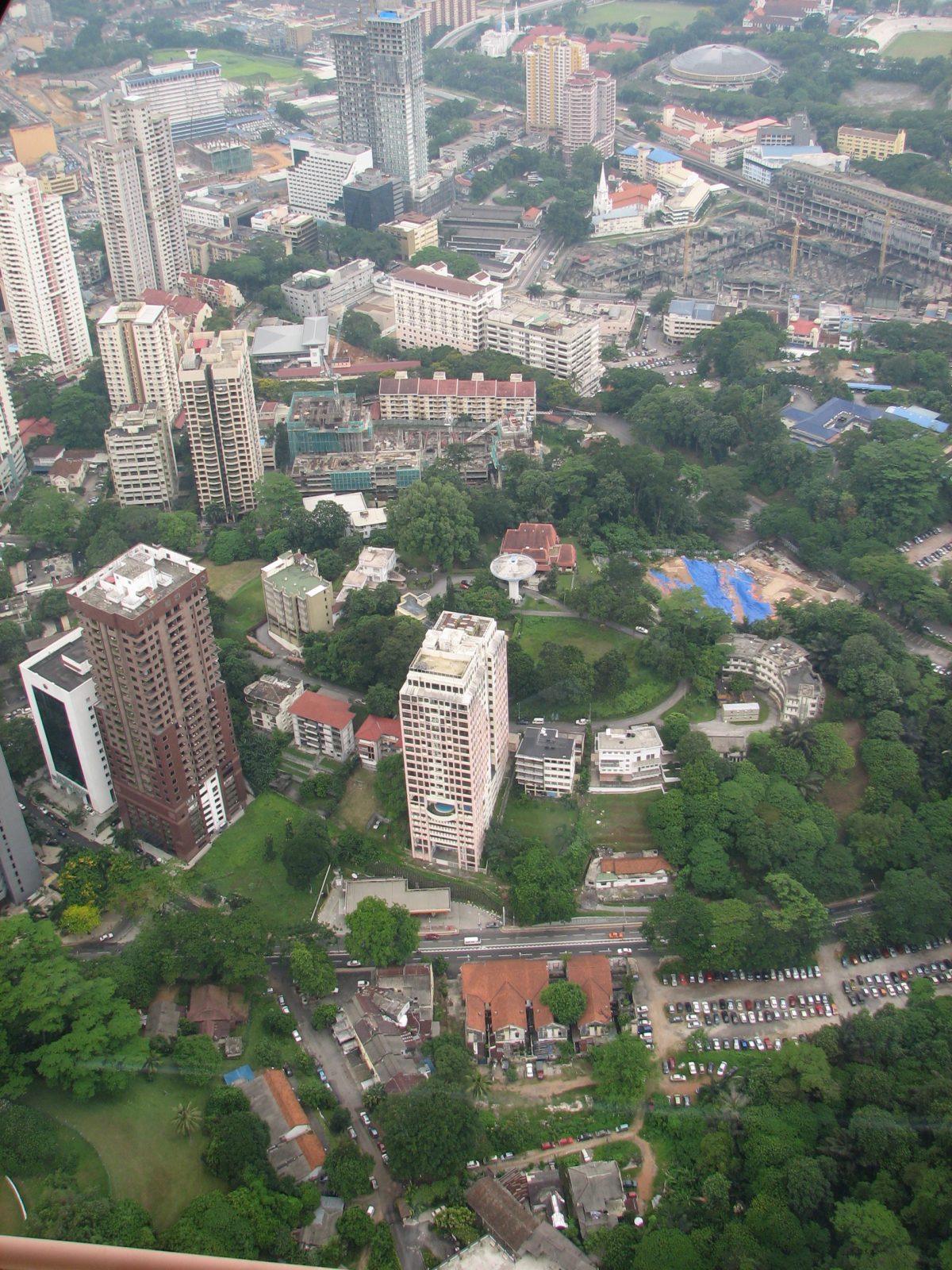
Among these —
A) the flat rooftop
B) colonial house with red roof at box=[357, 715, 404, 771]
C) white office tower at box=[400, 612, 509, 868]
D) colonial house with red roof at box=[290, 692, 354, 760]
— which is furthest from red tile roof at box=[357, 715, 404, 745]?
the flat rooftop

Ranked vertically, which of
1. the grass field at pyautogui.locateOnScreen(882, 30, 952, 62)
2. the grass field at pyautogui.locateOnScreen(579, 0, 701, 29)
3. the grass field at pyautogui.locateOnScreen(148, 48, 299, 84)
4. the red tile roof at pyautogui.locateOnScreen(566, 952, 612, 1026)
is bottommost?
the red tile roof at pyautogui.locateOnScreen(566, 952, 612, 1026)

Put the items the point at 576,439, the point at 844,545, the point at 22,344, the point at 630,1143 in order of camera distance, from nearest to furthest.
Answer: the point at 630,1143 → the point at 844,545 → the point at 576,439 → the point at 22,344

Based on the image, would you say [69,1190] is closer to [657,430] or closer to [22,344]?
[657,430]

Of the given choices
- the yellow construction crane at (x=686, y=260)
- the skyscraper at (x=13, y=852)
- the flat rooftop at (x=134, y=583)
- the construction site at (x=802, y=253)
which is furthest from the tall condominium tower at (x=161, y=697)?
the yellow construction crane at (x=686, y=260)

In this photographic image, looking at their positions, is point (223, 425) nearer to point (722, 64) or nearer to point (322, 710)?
point (322, 710)

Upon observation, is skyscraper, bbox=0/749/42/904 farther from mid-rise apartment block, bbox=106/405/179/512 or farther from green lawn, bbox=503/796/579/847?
mid-rise apartment block, bbox=106/405/179/512

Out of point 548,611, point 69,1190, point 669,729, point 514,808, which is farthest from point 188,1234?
point 548,611
